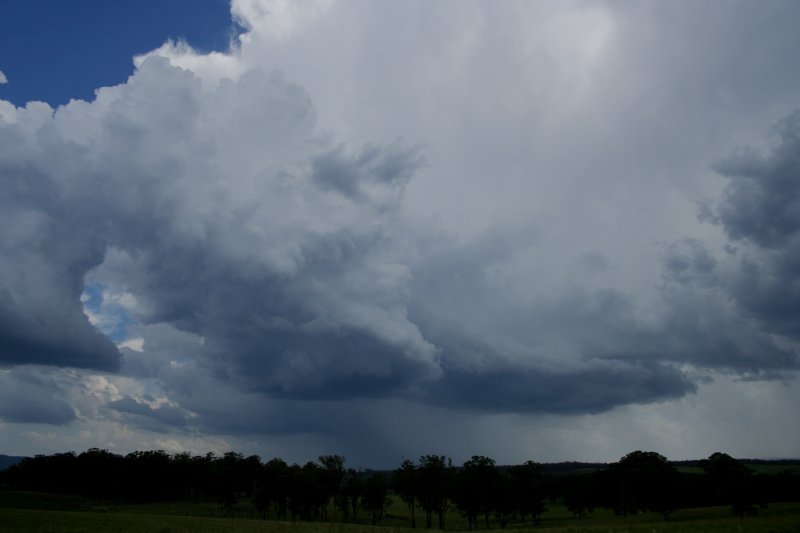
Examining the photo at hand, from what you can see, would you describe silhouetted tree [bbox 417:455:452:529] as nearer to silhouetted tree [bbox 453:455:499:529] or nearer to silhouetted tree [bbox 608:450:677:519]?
silhouetted tree [bbox 453:455:499:529]

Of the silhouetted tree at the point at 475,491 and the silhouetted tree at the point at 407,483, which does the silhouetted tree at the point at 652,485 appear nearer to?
the silhouetted tree at the point at 475,491

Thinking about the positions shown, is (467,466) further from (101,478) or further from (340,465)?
(101,478)

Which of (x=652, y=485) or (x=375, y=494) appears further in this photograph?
(x=375, y=494)

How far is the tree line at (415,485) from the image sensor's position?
375 ft

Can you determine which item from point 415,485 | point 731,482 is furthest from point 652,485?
point 415,485

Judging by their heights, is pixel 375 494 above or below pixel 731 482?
below

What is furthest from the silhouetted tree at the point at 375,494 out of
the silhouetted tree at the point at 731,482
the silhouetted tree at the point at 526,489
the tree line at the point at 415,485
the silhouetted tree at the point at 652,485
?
the silhouetted tree at the point at 731,482

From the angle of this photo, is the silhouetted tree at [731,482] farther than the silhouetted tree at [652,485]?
No

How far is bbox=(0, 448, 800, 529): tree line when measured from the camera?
375ft

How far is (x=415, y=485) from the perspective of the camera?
12975 cm

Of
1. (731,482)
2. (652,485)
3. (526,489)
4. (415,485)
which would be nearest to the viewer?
(731,482)

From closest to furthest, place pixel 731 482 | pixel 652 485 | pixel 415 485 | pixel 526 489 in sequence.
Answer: pixel 731 482 → pixel 652 485 → pixel 415 485 → pixel 526 489

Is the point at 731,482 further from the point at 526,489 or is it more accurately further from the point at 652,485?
the point at 526,489

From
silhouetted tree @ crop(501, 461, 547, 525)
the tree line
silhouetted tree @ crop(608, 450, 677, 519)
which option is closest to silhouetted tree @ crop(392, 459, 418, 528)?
the tree line
